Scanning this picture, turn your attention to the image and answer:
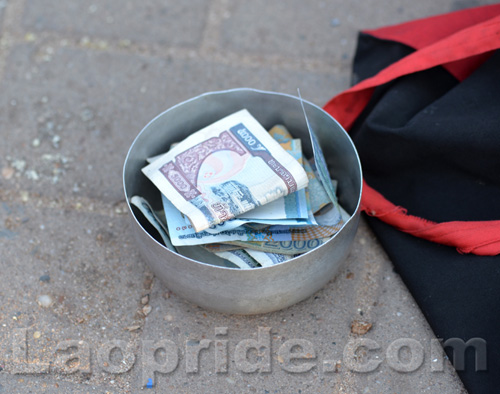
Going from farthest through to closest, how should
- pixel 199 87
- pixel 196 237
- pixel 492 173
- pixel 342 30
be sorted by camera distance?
pixel 342 30 → pixel 199 87 → pixel 492 173 → pixel 196 237

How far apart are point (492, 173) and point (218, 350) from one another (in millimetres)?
777

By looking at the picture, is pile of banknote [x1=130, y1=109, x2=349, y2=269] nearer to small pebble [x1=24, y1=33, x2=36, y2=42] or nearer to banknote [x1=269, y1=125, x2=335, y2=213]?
banknote [x1=269, y1=125, x2=335, y2=213]

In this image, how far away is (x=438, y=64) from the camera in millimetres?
1425

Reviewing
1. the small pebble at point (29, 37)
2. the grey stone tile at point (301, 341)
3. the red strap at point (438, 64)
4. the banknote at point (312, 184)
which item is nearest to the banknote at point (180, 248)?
the grey stone tile at point (301, 341)

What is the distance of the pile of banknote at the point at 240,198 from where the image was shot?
120cm

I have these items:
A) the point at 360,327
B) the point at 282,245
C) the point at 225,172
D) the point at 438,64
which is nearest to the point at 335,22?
the point at 438,64

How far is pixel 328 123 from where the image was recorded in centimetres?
132

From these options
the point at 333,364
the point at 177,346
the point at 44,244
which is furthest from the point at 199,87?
the point at 333,364

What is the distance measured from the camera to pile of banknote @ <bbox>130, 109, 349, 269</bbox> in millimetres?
1198

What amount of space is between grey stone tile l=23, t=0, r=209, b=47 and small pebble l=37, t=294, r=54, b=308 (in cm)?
97

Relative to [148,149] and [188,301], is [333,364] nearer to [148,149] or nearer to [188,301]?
[188,301]

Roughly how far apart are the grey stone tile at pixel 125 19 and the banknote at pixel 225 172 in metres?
0.66

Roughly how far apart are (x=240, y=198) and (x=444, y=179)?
0.55 metres

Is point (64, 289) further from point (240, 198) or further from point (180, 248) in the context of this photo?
point (240, 198)
